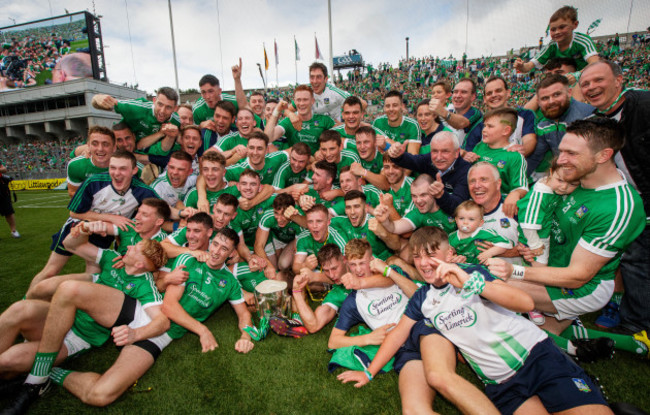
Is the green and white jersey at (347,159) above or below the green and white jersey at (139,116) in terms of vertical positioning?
below

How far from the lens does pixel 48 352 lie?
2869 mm

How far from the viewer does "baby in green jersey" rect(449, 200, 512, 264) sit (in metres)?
3.35

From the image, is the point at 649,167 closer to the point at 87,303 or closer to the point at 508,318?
the point at 508,318

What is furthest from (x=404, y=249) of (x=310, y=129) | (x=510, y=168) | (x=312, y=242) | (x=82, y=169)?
(x=82, y=169)

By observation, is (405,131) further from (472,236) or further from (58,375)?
(58,375)

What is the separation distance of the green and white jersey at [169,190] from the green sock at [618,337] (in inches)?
234

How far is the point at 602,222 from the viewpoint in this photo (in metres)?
2.70

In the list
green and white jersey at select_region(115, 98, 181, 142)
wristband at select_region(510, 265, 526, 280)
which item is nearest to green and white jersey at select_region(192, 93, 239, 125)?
green and white jersey at select_region(115, 98, 181, 142)

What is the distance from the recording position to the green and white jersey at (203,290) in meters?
3.80

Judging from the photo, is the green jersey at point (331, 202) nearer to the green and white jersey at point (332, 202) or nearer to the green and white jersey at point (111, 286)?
the green and white jersey at point (332, 202)

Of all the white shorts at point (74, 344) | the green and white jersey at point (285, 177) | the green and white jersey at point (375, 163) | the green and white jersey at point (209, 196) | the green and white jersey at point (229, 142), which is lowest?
the white shorts at point (74, 344)

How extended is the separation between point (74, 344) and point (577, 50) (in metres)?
7.96

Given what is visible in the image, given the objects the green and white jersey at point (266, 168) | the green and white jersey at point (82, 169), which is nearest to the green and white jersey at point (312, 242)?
the green and white jersey at point (266, 168)

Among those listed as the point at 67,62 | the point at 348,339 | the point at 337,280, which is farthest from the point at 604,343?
the point at 67,62
